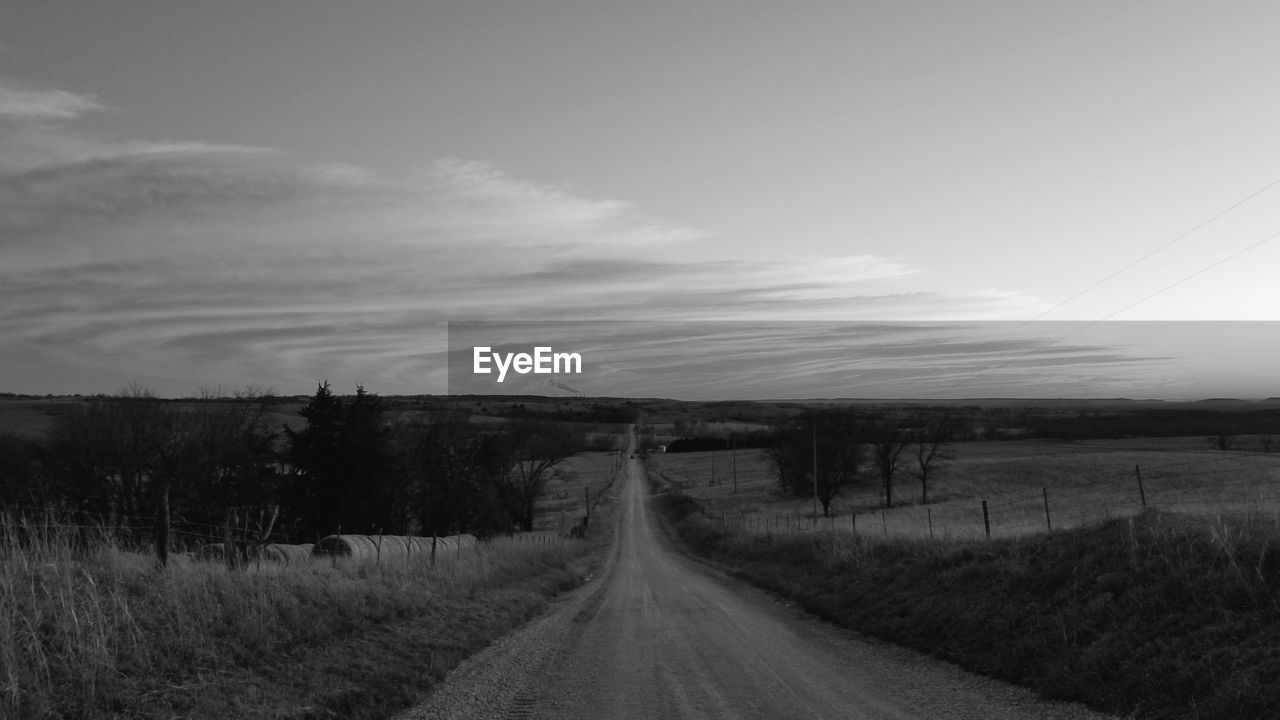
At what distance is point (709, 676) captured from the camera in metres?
10.3

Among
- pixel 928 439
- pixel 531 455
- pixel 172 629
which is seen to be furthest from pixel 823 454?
pixel 172 629

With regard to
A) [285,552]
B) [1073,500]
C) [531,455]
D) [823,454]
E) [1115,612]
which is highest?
[1115,612]

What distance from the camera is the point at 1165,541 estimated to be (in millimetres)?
10734

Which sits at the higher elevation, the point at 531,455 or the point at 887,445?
the point at 887,445

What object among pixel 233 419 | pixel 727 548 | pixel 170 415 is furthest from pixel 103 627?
pixel 233 419

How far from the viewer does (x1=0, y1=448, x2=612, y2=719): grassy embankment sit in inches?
282

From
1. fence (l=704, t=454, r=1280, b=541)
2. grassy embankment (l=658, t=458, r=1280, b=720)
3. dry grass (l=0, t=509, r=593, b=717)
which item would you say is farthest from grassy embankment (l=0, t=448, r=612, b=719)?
fence (l=704, t=454, r=1280, b=541)

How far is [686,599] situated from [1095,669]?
12.5m

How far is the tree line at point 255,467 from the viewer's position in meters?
37.7

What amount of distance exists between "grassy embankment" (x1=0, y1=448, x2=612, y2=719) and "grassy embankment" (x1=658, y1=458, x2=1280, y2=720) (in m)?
7.13

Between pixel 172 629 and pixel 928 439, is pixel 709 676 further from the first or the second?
pixel 928 439

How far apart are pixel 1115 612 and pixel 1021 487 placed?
61.6 meters

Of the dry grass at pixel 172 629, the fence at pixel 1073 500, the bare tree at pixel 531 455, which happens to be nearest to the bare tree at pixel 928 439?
the fence at pixel 1073 500

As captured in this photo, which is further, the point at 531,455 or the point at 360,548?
the point at 531,455
